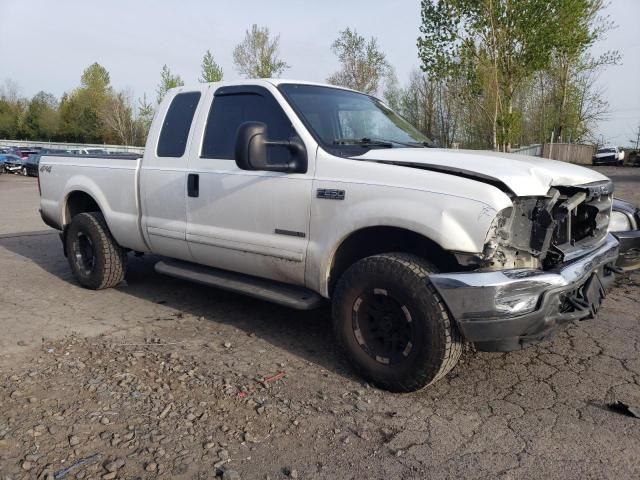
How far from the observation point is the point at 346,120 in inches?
163

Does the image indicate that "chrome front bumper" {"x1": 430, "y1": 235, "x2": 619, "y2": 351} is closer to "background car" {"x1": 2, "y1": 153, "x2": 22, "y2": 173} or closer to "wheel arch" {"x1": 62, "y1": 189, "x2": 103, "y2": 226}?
"wheel arch" {"x1": 62, "y1": 189, "x2": 103, "y2": 226}

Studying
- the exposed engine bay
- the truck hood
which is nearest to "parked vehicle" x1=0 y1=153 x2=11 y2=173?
the truck hood

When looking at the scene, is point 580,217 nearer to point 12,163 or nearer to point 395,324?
point 395,324

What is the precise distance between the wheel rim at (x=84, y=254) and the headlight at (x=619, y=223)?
16.8ft

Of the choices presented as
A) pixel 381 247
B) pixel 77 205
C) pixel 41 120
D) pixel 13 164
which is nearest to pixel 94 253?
pixel 77 205

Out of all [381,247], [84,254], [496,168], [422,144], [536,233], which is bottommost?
[84,254]

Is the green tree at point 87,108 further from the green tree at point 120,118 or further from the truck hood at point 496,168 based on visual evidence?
the truck hood at point 496,168

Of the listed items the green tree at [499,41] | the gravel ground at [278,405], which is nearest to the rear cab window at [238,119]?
the gravel ground at [278,405]

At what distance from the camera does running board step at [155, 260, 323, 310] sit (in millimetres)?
3762

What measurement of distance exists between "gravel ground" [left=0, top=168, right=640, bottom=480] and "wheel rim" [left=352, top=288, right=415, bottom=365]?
9.8 inches

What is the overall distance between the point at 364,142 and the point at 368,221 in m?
0.87

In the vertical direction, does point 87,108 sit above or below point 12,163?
above

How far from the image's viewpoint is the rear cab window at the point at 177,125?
181 inches

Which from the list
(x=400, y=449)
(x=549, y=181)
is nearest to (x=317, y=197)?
(x=549, y=181)
